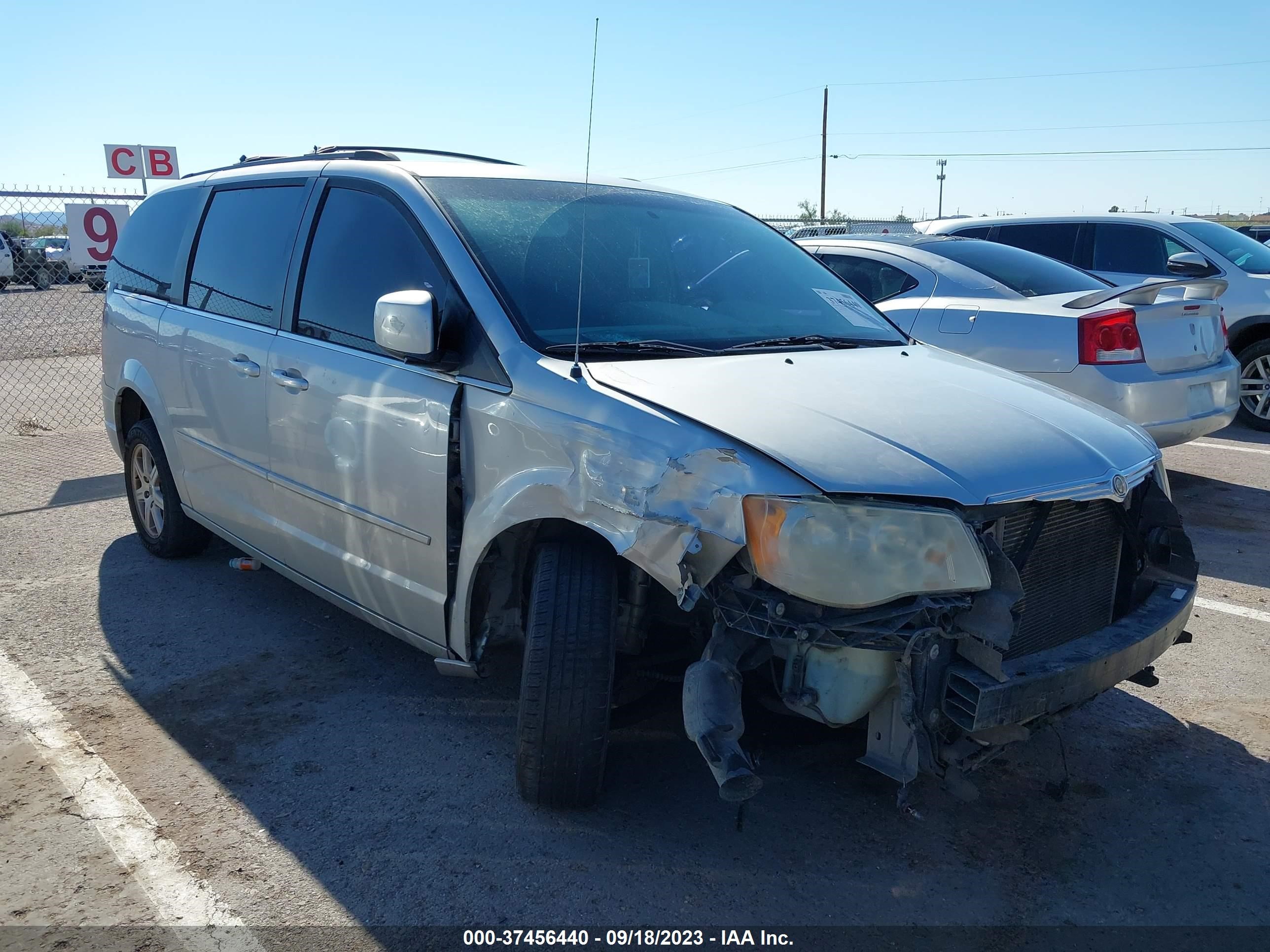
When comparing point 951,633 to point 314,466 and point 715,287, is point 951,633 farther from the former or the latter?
point 314,466

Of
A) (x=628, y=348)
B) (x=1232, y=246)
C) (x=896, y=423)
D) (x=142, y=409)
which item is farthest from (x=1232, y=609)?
(x=1232, y=246)

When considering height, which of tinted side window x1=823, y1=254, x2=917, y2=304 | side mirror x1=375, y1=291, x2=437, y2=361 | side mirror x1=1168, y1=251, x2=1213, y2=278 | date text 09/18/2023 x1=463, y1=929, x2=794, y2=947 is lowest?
date text 09/18/2023 x1=463, y1=929, x2=794, y2=947

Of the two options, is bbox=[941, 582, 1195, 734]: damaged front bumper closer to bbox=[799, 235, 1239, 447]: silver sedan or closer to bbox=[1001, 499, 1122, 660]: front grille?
bbox=[1001, 499, 1122, 660]: front grille

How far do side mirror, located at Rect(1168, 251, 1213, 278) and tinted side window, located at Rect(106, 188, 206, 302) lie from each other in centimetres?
680

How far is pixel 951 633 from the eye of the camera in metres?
2.56

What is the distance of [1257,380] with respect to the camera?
364 inches

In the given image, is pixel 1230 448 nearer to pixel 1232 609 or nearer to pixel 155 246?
pixel 1232 609

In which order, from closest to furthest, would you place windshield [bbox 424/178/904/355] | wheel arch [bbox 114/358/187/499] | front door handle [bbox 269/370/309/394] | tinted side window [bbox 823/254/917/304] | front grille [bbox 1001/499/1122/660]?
front grille [bbox 1001/499/1122/660], windshield [bbox 424/178/904/355], front door handle [bbox 269/370/309/394], wheel arch [bbox 114/358/187/499], tinted side window [bbox 823/254/917/304]

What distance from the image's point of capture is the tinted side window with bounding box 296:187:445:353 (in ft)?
11.5

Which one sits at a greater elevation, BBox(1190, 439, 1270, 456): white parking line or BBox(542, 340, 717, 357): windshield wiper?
BBox(542, 340, 717, 357): windshield wiper

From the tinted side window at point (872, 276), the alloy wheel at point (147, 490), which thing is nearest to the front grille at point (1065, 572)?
the tinted side window at point (872, 276)

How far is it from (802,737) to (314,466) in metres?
1.94

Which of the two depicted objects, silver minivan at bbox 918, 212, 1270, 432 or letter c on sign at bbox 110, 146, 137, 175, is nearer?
silver minivan at bbox 918, 212, 1270, 432

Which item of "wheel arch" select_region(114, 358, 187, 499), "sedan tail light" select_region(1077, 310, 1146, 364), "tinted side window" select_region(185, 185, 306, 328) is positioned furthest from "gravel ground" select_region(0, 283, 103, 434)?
"sedan tail light" select_region(1077, 310, 1146, 364)
